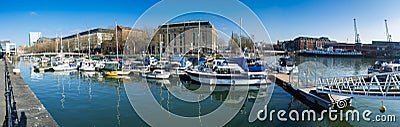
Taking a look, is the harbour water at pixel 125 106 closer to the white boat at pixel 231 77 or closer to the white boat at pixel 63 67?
the white boat at pixel 231 77

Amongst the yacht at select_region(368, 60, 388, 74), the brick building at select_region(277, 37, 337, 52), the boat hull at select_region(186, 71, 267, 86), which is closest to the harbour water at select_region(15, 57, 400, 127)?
the boat hull at select_region(186, 71, 267, 86)

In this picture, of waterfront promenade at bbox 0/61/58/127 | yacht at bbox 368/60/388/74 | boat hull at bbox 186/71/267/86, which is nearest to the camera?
waterfront promenade at bbox 0/61/58/127

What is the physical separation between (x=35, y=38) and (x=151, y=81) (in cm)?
12499

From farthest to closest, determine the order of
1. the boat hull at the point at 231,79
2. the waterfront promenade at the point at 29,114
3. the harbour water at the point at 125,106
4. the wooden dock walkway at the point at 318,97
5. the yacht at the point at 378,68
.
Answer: the yacht at the point at 378,68
the boat hull at the point at 231,79
the wooden dock walkway at the point at 318,97
the harbour water at the point at 125,106
the waterfront promenade at the point at 29,114

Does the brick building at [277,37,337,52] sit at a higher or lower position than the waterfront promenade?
higher

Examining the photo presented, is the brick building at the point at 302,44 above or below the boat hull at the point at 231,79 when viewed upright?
above

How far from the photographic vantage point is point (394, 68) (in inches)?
925

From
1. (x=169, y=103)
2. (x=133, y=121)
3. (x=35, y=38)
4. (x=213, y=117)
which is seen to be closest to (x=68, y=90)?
(x=169, y=103)

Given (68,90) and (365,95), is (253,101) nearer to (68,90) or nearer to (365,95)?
(365,95)

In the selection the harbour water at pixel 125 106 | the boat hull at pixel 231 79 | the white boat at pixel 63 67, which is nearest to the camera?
the harbour water at pixel 125 106

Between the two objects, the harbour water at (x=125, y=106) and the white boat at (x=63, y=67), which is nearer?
the harbour water at (x=125, y=106)

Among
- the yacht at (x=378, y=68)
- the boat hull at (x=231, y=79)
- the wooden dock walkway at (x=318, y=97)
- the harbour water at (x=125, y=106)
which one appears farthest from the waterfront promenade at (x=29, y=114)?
the yacht at (x=378, y=68)

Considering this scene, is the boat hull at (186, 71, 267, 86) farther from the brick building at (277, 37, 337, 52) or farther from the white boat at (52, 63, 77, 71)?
the brick building at (277, 37, 337, 52)

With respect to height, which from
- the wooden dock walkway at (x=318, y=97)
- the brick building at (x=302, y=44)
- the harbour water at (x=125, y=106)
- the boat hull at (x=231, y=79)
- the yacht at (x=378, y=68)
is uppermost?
the brick building at (x=302, y=44)
